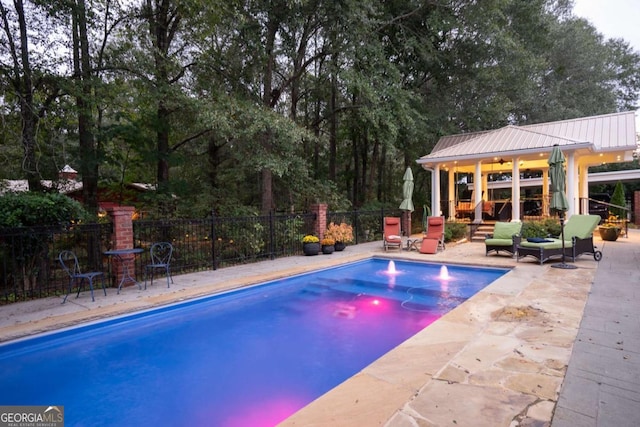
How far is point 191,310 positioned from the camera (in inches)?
235

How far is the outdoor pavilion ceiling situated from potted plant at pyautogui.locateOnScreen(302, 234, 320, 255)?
6.82 meters

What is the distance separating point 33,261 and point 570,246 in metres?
11.4

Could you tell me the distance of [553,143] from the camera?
12047mm

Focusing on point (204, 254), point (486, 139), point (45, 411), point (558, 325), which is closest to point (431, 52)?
point (486, 139)

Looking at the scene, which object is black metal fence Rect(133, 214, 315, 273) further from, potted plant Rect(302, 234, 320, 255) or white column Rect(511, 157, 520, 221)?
white column Rect(511, 157, 520, 221)

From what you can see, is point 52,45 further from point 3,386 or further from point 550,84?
point 550,84

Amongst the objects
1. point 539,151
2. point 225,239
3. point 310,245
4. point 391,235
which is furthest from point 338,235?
point 539,151

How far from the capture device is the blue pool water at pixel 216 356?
10.9ft

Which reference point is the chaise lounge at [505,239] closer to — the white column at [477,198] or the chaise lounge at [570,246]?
the chaise lounge at [570,246]

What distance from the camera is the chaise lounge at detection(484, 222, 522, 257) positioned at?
29.9 feet

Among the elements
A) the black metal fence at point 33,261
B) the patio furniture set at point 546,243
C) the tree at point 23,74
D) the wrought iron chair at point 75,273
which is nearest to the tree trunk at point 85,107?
the tree at point 23,74

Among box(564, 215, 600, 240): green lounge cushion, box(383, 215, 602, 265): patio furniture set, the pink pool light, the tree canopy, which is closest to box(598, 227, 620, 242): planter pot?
box(383, 215, 602, 265): patio furniture set

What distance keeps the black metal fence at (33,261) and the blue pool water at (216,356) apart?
7.31 ft

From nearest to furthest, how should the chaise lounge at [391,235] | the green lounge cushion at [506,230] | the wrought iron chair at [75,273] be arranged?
the wrought iron chair at [75,273], the green lounge cushion at [506,230], the chaise lounge at [391,235]
